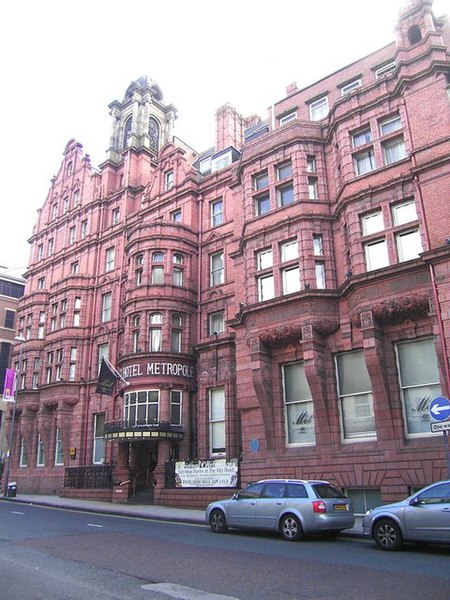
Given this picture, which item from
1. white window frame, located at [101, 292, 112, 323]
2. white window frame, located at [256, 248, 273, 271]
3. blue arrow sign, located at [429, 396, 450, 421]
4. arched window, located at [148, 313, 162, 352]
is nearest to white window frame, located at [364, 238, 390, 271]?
white window frame, located at [256, 248, 273, 271]

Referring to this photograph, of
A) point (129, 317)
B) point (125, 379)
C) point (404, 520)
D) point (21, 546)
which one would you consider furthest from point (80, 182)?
point (404, 520)

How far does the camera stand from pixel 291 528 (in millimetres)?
13219

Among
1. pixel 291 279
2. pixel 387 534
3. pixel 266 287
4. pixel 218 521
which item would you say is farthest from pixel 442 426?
pixel 266 287

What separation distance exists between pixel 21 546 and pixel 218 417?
53.8 feet

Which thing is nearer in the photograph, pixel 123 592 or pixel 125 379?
Answer: pixel 123 592

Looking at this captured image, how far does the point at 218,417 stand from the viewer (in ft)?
91.6

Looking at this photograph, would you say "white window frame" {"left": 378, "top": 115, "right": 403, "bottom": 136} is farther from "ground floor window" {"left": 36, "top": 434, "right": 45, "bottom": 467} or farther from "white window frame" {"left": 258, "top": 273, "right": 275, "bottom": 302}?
"ground floor window" {"left": 36, "top": 434, "right": 45, "bottom": 467}

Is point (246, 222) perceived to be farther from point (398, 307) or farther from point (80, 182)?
point (80, 182)

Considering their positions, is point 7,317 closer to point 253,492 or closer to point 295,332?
point 295,332

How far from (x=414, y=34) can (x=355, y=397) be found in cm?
1584

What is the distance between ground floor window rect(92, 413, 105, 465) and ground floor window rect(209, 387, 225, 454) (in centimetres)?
954

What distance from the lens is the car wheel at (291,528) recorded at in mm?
13000

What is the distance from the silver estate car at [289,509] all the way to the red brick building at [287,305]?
4.82 meters

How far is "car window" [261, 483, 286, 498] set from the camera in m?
14.0
